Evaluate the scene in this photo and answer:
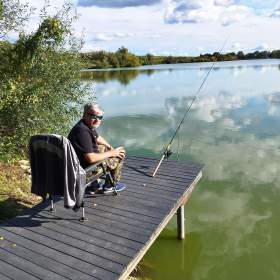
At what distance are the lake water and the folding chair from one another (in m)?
2.18

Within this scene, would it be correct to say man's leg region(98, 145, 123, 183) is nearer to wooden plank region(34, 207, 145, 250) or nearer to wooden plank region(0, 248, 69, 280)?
wooden plank region(34, 207, 145, 250)

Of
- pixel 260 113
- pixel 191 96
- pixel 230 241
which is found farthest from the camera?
pixel 191 96

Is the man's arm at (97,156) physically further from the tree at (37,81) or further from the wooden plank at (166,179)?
the tree at (37,81)

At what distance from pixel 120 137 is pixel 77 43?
15.4 feet

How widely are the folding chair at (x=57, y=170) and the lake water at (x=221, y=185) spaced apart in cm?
218

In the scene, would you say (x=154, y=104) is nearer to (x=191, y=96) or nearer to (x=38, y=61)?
(x=191, y=96)

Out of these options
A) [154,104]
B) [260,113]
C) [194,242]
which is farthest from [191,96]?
[194,242]

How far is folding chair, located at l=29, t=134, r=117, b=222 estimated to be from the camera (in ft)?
14.5

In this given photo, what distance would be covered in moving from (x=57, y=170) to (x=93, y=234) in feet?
2.90

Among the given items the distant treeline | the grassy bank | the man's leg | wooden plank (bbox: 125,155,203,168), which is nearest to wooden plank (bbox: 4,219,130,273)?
the man's leg

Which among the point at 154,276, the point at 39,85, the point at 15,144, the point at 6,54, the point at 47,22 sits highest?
the point at 47,22

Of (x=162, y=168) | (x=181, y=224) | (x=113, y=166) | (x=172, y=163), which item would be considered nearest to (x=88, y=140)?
(x=113, y=166)

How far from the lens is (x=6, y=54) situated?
8531mm

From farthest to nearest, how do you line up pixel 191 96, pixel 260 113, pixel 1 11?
pixel 191 96, pixel 260 113, pixel 1 11
